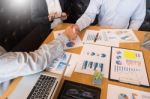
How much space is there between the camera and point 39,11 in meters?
1.74

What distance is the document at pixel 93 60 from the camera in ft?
3.03

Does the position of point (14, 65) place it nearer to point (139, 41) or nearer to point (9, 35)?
point (139, 41)

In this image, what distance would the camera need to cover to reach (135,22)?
5.24 feet

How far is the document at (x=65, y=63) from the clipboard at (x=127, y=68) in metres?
0.21

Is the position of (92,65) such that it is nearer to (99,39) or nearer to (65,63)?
(65,63)

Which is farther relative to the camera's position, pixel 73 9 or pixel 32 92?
pixel 73 9

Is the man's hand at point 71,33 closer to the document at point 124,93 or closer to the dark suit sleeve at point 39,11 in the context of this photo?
the document at point 124,93

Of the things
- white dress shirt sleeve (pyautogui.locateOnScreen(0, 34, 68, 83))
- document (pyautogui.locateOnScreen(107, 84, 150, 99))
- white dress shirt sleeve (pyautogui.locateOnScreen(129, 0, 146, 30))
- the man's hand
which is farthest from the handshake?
white dress shirt sleeve (pyautogui.locateOnScreen(129, 0, 146, 30))

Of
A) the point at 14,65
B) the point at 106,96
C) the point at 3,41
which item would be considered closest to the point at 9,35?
the point at 3,41

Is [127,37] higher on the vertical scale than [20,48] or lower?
higher

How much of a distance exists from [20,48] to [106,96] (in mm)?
1184

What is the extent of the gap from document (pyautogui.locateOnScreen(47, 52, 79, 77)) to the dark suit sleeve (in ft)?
2.84

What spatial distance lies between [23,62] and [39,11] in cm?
104

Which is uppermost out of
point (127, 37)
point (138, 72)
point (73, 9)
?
point (73, 9)
